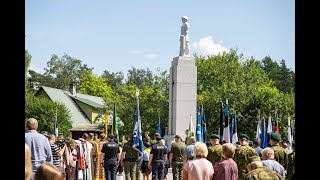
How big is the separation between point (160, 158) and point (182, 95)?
8.86m

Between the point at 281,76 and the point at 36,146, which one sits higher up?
the point at 281,76

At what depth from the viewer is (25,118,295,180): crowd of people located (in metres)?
8.56

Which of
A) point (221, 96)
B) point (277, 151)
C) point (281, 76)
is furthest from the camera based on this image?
point (281, 76)

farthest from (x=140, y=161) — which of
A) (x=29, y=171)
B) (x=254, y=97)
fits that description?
(x=254, y=97)

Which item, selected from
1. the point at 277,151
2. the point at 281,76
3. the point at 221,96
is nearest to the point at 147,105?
the point at 221,96

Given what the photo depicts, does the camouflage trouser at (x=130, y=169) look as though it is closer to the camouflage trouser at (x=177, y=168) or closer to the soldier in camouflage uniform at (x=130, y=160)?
the soldier in camouflage uniform at (x=130, y=160)

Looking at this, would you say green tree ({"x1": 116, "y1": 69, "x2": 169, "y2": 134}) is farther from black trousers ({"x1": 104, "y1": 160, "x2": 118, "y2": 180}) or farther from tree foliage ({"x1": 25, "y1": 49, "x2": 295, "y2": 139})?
black trousers ({"x1": 104, "y1": 160, "x2": 118, "y2": 180})

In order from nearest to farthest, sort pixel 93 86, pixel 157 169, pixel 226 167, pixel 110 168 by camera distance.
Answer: pixel 226 167, pixel 157 169, pixel 110 168, pixel 93 86

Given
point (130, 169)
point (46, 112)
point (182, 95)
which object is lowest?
point (130, 169)

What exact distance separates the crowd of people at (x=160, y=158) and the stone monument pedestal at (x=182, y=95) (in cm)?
507

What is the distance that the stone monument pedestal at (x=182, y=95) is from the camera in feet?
84.4

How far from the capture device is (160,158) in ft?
56.4

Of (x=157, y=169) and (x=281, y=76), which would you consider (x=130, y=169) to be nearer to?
(x=157, y=169)
